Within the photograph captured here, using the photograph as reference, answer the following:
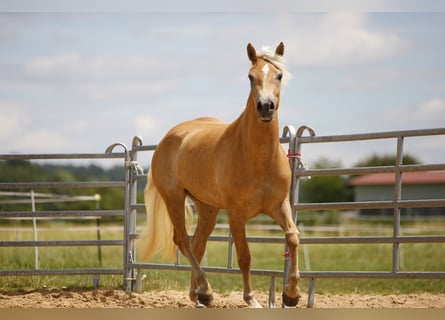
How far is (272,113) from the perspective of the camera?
4637 millimetres

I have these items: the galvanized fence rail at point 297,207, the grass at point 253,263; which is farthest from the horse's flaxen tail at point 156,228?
the grass at point 253,263

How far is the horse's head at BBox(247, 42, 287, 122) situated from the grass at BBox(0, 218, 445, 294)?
337 cm

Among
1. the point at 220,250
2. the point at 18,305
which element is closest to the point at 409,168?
the point at 18,305

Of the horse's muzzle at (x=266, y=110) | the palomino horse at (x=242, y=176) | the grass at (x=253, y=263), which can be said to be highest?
the horse's muzzle at (x=266, y=110)

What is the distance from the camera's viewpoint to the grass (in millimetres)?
7656

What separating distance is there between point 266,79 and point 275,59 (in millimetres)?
338

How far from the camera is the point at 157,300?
6.41m

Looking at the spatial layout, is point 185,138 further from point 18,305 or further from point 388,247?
point 388,247

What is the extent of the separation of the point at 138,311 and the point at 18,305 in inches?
66.0

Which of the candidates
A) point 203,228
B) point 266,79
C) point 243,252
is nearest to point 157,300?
point 203,228

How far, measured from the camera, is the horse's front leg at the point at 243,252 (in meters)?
5.15

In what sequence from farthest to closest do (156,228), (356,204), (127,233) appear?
1. (127,233)
2. (156,228)
3. (356,204)

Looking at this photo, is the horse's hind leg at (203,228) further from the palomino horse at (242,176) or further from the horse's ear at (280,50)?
the horse's ear at (280,50)

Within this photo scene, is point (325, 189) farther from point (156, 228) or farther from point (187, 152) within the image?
point (187, 152)
